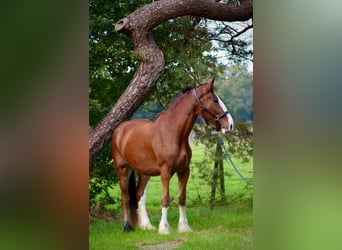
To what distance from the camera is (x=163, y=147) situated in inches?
157

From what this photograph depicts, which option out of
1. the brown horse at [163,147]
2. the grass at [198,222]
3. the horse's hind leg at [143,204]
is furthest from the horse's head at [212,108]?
the horse's hind leg at [143,204]

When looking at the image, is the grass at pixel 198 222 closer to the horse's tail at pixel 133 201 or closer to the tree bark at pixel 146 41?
the horse's tail at pixel 133 201

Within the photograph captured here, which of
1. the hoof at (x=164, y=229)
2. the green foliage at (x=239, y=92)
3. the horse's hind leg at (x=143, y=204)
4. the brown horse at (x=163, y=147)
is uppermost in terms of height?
the green foliage at (x=239, y=92)

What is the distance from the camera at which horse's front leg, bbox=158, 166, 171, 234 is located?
3955mm

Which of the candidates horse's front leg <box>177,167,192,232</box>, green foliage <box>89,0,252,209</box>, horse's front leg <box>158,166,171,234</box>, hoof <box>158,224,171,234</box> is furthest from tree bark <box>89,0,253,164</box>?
hoof <box>158,224,171,234</box>

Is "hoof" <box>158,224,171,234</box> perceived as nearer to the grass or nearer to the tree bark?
the grass

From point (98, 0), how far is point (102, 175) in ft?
4.03

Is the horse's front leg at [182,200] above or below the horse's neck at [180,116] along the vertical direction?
below

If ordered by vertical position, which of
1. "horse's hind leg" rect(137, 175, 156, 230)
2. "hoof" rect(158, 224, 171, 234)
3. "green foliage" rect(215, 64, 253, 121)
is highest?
"green foliage" rect(215, 64, 253, 121)

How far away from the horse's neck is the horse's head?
0.19 feet

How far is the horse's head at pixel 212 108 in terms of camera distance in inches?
155
